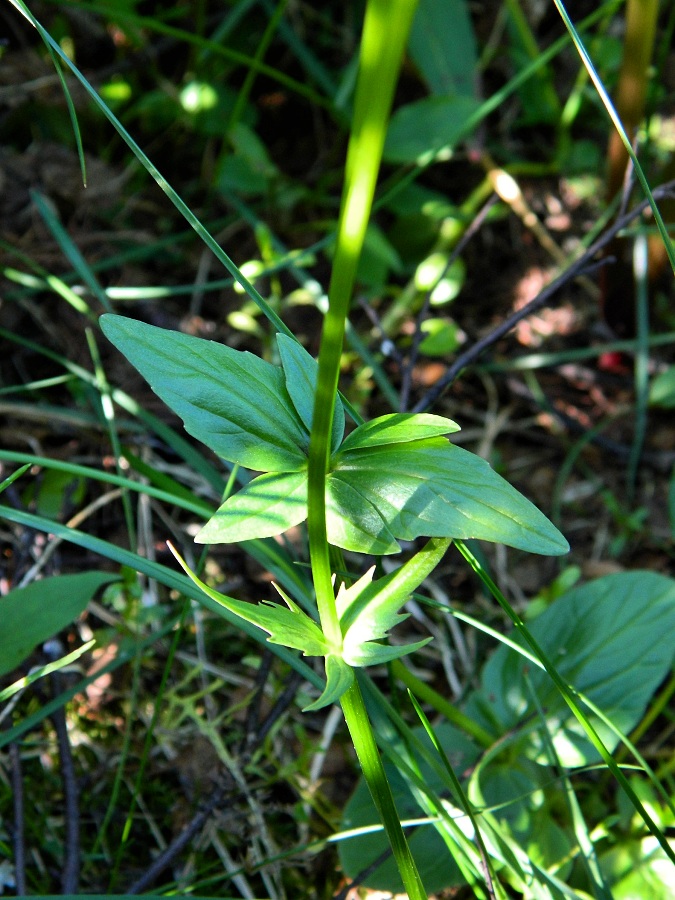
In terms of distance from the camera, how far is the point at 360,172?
0.46 meters

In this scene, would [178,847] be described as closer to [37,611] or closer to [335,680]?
[37,611]

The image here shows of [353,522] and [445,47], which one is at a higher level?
[445,47]

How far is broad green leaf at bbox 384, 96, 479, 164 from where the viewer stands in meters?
1.62

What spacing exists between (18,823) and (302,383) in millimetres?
675

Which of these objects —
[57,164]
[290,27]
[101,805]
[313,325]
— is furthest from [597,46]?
[101,805]

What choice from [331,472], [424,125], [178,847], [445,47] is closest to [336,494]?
[331,472]

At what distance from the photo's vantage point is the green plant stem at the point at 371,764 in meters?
0.67

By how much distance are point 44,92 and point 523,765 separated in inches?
59.1

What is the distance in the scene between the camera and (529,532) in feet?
2.14

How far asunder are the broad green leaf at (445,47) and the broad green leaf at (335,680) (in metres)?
1.46

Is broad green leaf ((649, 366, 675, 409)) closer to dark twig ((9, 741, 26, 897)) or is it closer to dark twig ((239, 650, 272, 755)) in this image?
dark twig ((239, 650, 272, 755))

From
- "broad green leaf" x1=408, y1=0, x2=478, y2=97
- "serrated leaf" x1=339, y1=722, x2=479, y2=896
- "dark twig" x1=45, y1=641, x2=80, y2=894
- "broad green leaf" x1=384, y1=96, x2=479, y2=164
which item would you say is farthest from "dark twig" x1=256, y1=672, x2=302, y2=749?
"broad green leaf" x1=408, y1=0, x2=478, y2=97

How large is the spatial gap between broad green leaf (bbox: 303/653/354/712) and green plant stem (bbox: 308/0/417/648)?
0.14m

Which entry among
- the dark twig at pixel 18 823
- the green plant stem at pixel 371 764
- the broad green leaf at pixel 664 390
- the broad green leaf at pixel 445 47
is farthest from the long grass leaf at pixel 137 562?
the broad green leaf at pixel 445 47
